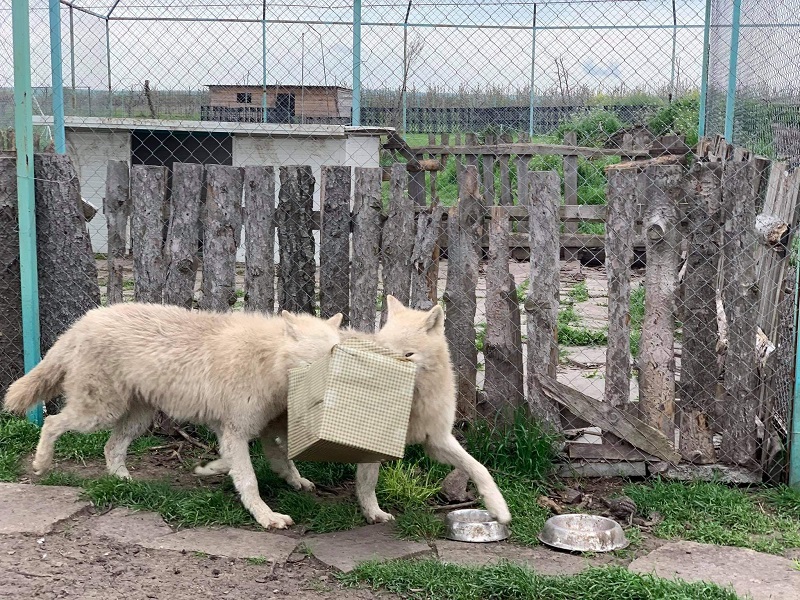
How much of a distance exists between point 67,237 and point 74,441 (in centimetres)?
134

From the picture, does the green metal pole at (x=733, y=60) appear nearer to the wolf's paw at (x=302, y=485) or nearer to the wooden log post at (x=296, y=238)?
the wooden log post at (x=296, y=238)

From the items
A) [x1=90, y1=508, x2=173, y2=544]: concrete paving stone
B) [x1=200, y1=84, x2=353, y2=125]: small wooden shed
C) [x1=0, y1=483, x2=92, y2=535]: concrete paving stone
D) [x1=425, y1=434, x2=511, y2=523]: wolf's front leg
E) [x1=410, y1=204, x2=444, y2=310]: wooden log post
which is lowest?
[x1=90, y1=508, x2=173, y2=544]: concrete paving stone

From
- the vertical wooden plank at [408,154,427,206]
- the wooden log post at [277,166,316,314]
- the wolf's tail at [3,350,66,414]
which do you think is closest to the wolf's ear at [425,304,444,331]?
the wooden log post at [277,166,316,314]

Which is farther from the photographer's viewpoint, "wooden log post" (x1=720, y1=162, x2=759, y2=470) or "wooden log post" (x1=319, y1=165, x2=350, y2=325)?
"wooden log post" (x1=319, y1=165, x2=350, y2=325)

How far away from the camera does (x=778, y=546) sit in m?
4.09

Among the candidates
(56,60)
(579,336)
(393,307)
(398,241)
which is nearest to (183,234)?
(398,241)

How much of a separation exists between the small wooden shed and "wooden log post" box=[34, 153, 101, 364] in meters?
5.14

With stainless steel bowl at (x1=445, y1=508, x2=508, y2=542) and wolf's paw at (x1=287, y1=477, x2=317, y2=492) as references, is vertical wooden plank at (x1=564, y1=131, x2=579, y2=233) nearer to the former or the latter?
wolf's paw at (x1=287, y1=477, x2=317, y2=492)

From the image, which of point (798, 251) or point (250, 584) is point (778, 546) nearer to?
point (798, 251)

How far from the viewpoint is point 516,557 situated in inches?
158

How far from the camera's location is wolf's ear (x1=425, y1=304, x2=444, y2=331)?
13.9 ft

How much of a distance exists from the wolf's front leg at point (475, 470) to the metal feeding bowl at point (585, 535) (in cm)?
22

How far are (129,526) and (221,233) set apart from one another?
6.39 ft

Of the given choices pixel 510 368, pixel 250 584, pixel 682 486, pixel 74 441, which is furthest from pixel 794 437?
pixel 74 441
